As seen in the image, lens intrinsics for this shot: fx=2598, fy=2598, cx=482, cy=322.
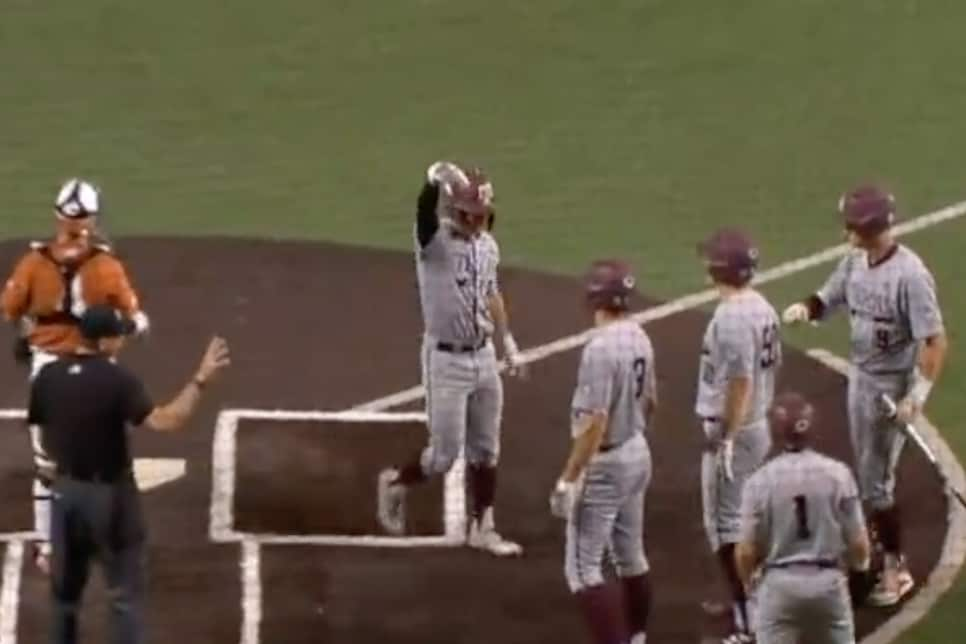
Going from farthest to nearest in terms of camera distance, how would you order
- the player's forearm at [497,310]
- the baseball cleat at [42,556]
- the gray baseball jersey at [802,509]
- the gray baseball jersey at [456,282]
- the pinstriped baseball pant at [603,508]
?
1. the player's forearm at [497,310]
2. the gray baseball jersey at [456,282]
3. the baseball cleat at [42,556]
4. the pinstriped baseball pant at [603,508]
5. the gray baseball jersey at [802,509]

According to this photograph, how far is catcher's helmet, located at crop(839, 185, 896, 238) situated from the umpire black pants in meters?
3.28

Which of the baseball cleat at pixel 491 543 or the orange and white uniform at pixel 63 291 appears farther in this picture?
the baseball cleat at pixel 491 543

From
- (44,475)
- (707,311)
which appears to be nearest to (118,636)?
(44,475)

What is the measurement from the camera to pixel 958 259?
15.2 metres

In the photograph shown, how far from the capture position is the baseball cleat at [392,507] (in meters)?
12.3

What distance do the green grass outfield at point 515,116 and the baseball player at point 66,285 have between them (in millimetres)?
4402

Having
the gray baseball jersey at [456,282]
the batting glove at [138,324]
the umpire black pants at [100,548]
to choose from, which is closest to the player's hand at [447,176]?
the gray baseball jersey at [456,282]

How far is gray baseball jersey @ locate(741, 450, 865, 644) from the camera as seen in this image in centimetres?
991

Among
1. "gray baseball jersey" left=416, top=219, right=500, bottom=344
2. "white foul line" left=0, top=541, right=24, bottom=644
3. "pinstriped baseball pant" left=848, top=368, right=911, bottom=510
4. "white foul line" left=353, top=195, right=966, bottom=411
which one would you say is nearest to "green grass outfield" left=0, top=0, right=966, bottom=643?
"white foul line" left=353, top=195, right=966, bottom=411

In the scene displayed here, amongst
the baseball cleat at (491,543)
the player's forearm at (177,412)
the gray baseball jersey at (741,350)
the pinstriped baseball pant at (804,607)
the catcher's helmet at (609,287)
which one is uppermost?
the catcher's helmet at (609,287)

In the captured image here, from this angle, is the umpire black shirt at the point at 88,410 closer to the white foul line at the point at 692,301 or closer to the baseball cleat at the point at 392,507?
the baseball cleat at the point at 392,507

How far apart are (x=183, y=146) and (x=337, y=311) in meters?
2.65

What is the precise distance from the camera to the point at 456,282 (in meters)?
11.9

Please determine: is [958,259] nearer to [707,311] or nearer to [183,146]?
[707,311]
